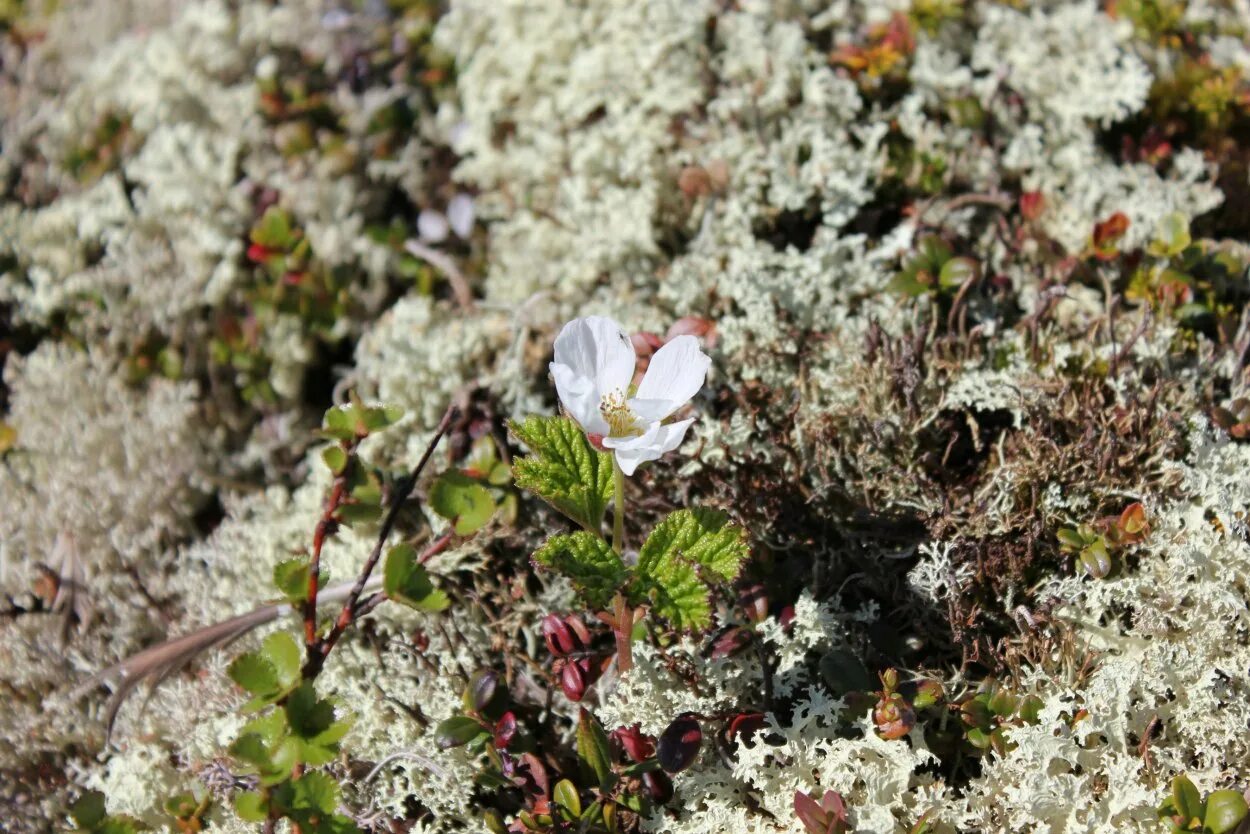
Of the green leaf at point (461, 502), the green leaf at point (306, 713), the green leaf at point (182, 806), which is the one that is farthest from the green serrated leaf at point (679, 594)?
the green leaf at point (182, 806)

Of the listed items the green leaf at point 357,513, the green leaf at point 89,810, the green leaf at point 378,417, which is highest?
the green leaf at point 378,417

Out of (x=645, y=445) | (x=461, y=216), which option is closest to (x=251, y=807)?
(x=645, y=445)

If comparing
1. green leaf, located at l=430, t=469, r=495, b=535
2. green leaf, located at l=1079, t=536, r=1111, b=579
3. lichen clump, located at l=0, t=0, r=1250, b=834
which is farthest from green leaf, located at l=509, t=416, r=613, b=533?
green leaf, located at l=1079, t=536, r=1111, b=579

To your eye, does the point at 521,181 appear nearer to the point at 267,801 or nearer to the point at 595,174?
the point at 595,174

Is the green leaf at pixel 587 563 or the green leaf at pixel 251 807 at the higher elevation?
the green leaf at pixel 587 563

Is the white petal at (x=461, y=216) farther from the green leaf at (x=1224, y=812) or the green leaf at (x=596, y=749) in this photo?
the green leaf at (x=1224, y=812)

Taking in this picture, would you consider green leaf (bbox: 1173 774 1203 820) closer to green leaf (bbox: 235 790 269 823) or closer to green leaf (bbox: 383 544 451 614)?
green leaf (bbox: 383 544 451 614)

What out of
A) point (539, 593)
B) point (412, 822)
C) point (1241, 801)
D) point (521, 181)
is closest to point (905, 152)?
point (521, 181)
